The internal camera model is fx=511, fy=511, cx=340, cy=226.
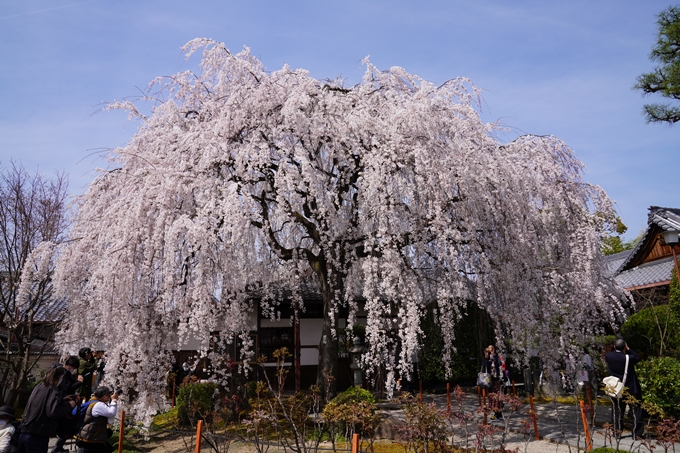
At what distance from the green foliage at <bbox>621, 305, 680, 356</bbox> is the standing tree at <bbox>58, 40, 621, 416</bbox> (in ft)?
7.95

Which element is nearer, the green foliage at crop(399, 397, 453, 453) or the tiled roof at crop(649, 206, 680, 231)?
the green foliage at crop(399, 397, 453, 453)

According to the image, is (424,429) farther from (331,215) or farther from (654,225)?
(654,225)

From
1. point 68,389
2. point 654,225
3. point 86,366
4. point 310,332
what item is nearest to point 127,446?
point 86,366

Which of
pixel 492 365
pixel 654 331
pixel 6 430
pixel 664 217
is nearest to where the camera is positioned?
pixel 6 430

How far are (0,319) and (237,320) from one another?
8093 millimetres

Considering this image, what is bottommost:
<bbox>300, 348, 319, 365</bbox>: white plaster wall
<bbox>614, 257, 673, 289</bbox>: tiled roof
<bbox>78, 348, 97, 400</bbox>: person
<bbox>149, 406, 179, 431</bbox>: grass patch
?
<bbox>149, 406, 179, 431</bbox>: grass patch

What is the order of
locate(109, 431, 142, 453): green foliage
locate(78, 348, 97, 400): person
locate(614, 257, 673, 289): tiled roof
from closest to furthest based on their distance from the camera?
locate(109, 431, 142, 453): green foliage, locate(78, 348, 97, 400): person, locate(614, 257, 673, 289): tiled roof

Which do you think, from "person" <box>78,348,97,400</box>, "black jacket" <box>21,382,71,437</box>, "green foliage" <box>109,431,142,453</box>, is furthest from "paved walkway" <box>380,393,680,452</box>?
"person" <box>78,348,97,400</box>

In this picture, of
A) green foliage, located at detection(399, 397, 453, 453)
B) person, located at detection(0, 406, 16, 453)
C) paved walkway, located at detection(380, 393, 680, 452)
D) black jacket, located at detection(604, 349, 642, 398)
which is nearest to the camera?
person, located at detection(0, 406, 16, 453)

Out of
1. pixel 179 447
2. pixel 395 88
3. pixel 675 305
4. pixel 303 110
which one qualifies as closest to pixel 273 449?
pixel 179 447

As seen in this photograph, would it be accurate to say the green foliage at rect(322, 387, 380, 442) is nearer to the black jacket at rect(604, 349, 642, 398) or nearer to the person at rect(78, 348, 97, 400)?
the black jacket at rect(604, 349, 642, 398)

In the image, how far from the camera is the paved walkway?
312 inches

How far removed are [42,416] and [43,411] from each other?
2.7 inches

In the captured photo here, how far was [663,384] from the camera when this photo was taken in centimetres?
1005
